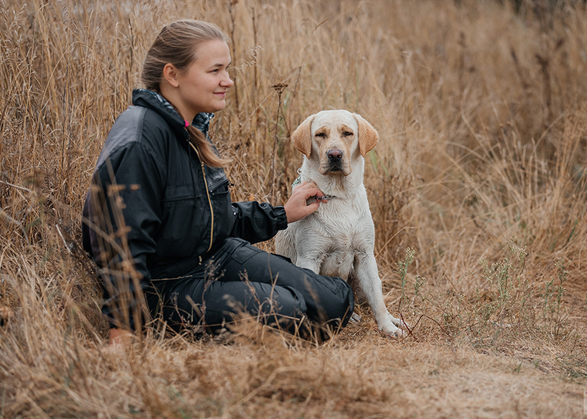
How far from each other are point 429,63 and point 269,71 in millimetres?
3082

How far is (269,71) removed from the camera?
4.25 m

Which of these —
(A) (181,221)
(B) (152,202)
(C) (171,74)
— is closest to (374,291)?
(A) (181,221)

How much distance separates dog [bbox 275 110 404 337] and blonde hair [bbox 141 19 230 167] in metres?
0.65

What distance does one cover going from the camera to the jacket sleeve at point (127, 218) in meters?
2.14

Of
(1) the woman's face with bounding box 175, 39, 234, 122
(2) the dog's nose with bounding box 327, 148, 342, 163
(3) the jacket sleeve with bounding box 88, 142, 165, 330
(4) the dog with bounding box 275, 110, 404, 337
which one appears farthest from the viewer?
(4) the dog with bounding box 275, 110, 404, 337

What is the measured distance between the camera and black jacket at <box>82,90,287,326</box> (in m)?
2.18

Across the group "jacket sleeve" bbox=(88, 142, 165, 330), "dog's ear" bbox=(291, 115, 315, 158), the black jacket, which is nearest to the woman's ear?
the black jacket

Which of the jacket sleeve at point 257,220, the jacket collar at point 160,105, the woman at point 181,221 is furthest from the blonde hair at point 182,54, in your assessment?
the jacket sleeve at point 257,220

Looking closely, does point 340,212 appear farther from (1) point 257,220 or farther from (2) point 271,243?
(2) point 271,243

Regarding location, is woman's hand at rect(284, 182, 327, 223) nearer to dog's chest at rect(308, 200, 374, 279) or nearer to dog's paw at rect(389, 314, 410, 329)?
dog's chest at rect(308, 200, 374, 279)

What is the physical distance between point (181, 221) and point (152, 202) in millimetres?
165

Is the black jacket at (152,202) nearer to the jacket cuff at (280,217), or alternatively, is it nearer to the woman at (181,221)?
the woman at (181,221)

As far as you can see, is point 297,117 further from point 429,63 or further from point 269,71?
point 429,63

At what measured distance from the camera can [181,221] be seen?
2363mm
